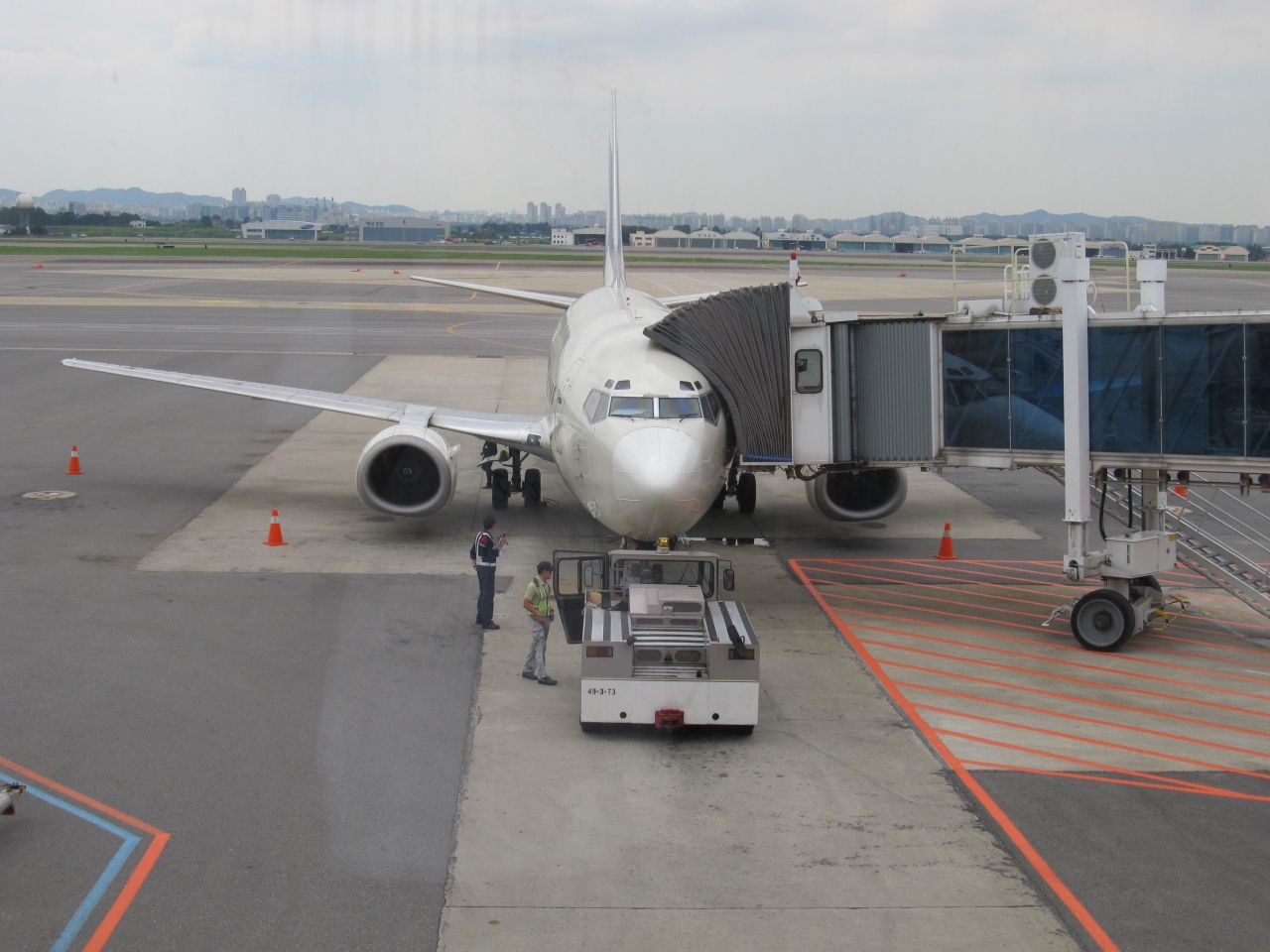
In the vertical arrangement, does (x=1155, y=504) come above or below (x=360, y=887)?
above

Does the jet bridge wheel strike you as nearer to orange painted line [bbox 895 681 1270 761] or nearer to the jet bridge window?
orange painted line [bbox 895 681 1270 761]

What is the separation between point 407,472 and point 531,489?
330cm

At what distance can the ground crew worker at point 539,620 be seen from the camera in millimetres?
15969

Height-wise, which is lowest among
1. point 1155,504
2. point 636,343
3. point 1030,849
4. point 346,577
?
point 1030,849

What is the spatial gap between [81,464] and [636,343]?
16695 mm

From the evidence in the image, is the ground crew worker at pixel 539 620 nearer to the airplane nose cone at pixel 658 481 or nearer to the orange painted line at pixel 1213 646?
the airplane nose cone at pixel 658 481

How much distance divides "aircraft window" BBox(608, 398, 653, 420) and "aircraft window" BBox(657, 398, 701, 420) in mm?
158

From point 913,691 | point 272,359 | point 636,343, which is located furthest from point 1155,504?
point 272,359

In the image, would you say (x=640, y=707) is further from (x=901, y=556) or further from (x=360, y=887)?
(x=901, y=556)

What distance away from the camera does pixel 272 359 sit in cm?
5112

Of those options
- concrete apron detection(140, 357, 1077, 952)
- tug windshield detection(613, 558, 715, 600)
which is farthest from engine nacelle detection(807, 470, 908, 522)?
tug windshield detection(613, 558, 715, 600)

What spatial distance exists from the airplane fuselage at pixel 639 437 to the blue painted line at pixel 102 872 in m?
8.25

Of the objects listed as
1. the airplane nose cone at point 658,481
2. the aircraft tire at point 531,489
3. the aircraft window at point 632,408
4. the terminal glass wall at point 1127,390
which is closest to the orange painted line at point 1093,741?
the airplane nose cone at point 658,481

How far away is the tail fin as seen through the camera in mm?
31844
